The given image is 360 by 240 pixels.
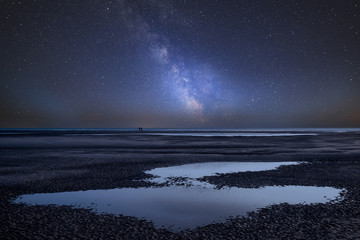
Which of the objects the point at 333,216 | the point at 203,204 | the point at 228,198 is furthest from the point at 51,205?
the point at 333,216

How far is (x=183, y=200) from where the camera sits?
11102mm

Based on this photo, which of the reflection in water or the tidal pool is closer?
the tidal pool

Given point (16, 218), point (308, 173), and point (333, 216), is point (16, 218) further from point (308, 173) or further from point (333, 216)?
point (308, 173)

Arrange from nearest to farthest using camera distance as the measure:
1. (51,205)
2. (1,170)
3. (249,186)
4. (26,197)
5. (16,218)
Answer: (16,218), (51,205), (26,197), (249,186), (1,170)

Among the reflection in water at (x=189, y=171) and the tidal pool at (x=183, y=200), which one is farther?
the reflection in water at (x=189, y=171)

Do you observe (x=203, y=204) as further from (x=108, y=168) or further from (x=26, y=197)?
(x=108, y=168)

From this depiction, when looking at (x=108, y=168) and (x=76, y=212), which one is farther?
(x=108, y=168)

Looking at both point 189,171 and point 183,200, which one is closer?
point 183,200

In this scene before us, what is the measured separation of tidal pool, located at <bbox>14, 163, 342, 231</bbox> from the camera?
9.12 meters

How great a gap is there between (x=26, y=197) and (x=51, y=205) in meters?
1.85

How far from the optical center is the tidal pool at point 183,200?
29.9ft

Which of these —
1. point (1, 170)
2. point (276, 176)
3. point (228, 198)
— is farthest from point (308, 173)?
point (1, 170)

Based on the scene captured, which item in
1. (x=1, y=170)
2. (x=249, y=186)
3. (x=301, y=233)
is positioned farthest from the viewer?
(x=1, y=170)

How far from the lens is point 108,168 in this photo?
1889 cm
